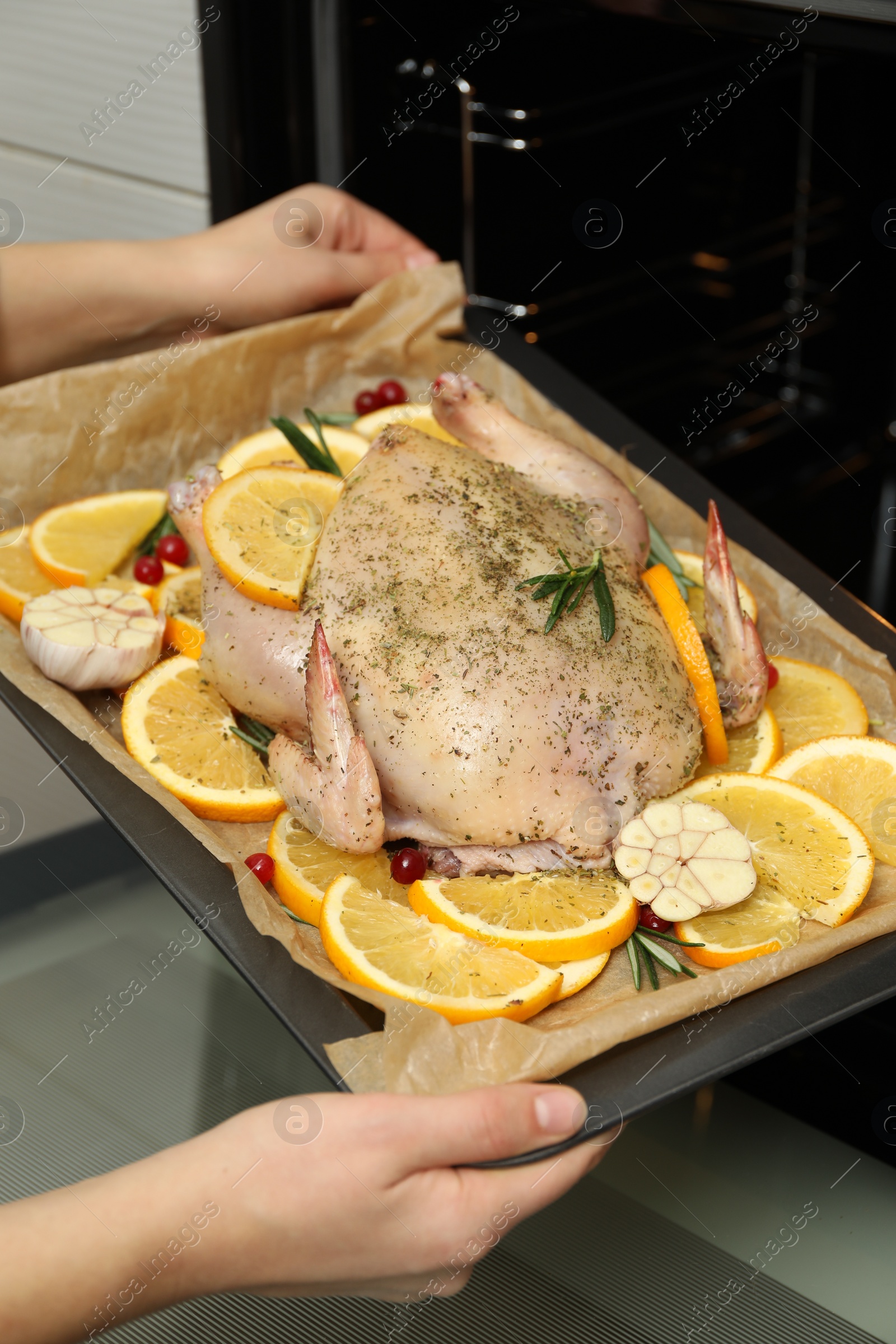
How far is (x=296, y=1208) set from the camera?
108 cm

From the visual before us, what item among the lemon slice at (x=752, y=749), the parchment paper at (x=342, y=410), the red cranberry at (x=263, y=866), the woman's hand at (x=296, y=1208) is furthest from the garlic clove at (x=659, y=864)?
the red cranberry at (x=263, y=866)

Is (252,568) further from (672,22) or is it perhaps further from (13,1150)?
(672,22)

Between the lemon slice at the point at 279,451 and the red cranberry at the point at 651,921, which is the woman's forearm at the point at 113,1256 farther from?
the lemon slice at the point at 279,451

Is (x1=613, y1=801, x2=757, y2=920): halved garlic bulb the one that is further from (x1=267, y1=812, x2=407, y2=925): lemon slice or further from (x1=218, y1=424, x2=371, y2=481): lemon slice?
(x1=218, y1=424, x2=371, y2=481): lemon slice

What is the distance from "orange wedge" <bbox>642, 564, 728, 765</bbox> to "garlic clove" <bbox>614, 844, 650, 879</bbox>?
0.89 feet

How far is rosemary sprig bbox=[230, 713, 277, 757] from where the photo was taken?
171 centimetres

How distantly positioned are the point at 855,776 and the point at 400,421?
3.44ft

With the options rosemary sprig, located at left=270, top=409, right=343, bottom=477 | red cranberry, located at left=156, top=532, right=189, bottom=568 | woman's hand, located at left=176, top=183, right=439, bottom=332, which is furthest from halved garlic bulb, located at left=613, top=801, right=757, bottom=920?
woman's hand, located at left=176, top=183, right=439, bottom=332

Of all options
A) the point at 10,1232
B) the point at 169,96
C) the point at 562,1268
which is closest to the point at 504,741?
the point at 562,1268

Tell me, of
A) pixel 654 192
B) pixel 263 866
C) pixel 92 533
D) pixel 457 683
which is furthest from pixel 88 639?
pixel 654 192

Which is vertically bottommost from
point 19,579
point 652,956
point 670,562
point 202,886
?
point 652,956

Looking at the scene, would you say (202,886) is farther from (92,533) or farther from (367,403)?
(367,403)

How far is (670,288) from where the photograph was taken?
2.85 metres

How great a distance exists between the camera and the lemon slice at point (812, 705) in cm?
171
